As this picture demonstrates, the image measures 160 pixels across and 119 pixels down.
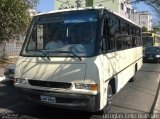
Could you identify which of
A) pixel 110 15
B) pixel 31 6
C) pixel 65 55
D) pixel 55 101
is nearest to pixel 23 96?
pixel 55 101

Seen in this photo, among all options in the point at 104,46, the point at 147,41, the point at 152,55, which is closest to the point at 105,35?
the point at 104,46

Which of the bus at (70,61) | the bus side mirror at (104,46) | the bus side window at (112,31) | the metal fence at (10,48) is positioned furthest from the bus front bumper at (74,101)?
the metal fence at (10,48)

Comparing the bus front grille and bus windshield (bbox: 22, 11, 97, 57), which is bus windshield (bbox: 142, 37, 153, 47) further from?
the bus front grille

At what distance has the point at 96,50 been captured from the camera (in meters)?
6.95

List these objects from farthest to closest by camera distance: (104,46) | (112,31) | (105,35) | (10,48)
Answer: (10,48) < (112,31) < (105,35) < (104,46)

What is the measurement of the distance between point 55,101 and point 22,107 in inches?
73.5

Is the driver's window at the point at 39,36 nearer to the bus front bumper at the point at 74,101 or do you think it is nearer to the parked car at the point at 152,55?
the bus front bumper at the point at 74,101

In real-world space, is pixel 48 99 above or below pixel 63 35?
below

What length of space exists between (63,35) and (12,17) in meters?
11.4

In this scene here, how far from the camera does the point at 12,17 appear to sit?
18234 millimetres

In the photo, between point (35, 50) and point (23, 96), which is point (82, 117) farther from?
point (35, 50)

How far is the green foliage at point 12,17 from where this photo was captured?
1789cm

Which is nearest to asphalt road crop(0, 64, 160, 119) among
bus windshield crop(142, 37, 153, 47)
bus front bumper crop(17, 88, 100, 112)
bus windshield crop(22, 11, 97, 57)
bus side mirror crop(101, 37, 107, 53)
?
bus front bumper crop(17, 88, 100, 112)

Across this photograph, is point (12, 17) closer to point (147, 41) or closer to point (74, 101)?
point (74, 101)
